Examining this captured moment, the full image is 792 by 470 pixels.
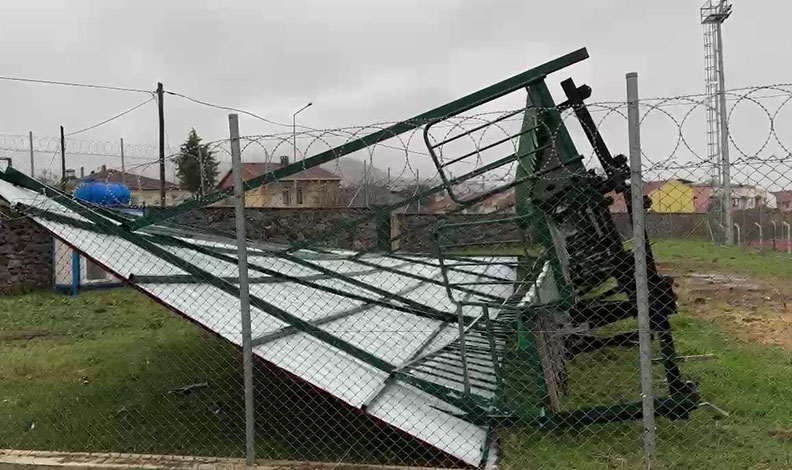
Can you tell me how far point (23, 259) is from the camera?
13344 millimetres

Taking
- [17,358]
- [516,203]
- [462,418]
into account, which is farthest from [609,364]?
[17,358]

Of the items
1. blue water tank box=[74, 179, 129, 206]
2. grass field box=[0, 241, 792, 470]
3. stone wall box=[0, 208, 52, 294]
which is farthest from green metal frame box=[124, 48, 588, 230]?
stone wall box=[0, 208, 52, 294]

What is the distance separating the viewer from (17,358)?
301 inches

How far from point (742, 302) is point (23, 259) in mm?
13195

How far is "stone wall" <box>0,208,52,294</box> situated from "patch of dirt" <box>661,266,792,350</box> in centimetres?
1184

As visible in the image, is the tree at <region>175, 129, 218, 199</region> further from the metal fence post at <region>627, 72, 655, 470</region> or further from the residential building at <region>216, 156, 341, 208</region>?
the metal fence post at <region>627, 72, 655, 470</region>

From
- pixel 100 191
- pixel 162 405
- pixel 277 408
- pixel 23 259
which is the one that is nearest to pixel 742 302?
pixel 277 408

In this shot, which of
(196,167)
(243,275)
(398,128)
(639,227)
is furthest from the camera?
(196,167)

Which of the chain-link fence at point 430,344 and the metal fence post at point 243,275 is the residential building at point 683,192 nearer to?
the chain-link fence at point 430,344

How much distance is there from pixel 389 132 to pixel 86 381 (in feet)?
13.8

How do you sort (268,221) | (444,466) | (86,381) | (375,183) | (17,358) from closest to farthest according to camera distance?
(444,466)
(375,183)
(86,381)
(17,358)
(268,221)

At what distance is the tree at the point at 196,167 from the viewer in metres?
4.55

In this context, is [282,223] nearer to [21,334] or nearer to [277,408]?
[21,334]

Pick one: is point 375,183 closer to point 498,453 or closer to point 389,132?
point 389,132
